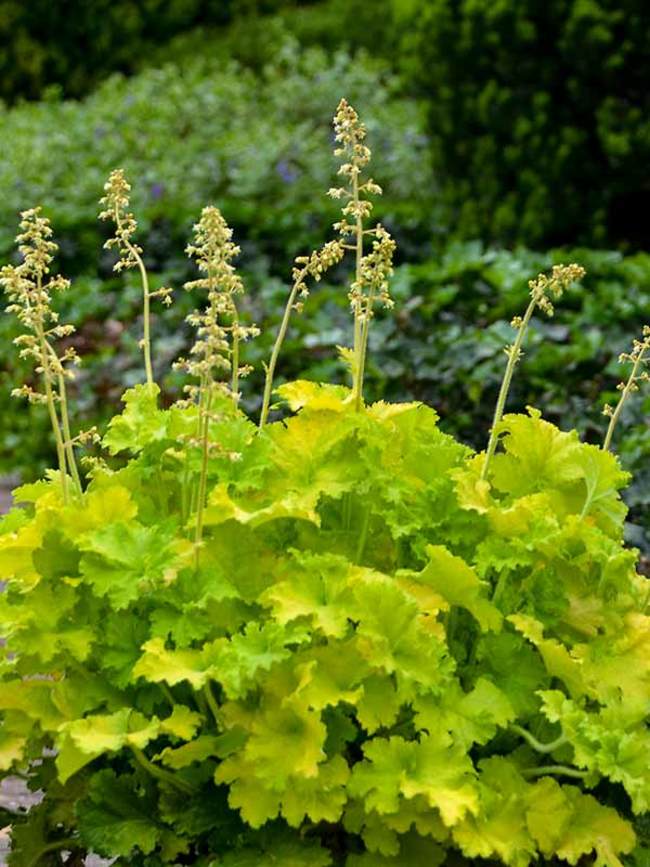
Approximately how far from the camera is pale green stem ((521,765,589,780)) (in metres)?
2.27

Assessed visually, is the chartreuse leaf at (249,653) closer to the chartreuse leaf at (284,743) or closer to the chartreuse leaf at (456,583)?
the chartreuse leaf at (284,743)

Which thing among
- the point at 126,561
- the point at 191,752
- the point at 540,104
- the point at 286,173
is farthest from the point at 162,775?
the point at 286,173

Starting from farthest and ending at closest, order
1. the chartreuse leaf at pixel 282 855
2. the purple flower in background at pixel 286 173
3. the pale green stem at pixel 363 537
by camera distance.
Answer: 1. the purple flower in background at pixel 286 173
2. the pale green stem at pixel 363 537
3. the chartreuse leaf at pixel 282 855

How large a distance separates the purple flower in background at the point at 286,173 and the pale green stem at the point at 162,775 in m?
7.67

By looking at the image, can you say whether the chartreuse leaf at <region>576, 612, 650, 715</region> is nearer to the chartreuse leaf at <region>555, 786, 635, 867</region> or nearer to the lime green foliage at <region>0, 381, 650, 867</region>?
the lime green foliage at <region>0, 381, 650, 867</region>

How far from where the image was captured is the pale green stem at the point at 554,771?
7.45 ft

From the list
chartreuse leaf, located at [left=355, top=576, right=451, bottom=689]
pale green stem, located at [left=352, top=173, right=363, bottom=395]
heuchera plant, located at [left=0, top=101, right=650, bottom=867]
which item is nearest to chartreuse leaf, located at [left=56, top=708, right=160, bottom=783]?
heuchera plant, located at [left=0, top=101, right=650, bottom=867]

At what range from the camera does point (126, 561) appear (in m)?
2.27

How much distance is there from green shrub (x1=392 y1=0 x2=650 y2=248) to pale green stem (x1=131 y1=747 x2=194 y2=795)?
6095mm

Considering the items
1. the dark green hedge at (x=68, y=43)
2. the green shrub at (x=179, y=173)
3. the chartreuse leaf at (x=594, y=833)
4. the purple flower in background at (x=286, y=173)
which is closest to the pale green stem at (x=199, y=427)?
the chartreuse leaf at (x=594, y=833)

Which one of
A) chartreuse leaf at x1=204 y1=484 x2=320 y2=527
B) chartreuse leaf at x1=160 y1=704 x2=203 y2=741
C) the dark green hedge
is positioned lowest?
the dark green hedge

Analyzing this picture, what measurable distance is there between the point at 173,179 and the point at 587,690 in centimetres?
777

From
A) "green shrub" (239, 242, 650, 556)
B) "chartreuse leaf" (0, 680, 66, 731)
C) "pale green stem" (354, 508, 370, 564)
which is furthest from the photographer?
"green shrub" (239, 242, 650, 556)

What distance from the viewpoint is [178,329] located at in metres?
6.96
